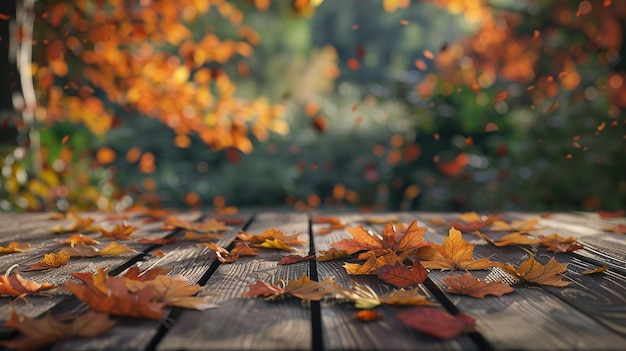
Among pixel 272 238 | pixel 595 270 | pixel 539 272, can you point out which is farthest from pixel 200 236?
pixel 595 270

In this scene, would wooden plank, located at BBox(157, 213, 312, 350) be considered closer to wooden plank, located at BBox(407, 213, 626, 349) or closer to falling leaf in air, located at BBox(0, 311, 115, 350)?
falling leaf in air, located at BBox(0, 311, 115, 350)

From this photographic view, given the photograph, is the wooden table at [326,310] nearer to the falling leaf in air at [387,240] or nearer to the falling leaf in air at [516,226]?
the falling leaf in air at [387,240]

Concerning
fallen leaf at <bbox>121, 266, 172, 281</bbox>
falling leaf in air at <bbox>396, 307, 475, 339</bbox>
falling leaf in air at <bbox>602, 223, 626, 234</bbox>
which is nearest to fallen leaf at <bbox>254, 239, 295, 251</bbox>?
fallen leaf at <bbox>121, 266, 172, 281</bbox>

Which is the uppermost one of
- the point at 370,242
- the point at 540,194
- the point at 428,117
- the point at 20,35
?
the point at 20,35

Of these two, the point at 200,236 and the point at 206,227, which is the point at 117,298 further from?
the point at 206,227

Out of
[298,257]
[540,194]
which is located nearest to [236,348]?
[298,257]

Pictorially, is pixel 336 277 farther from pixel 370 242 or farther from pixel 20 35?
pixel 20 35
